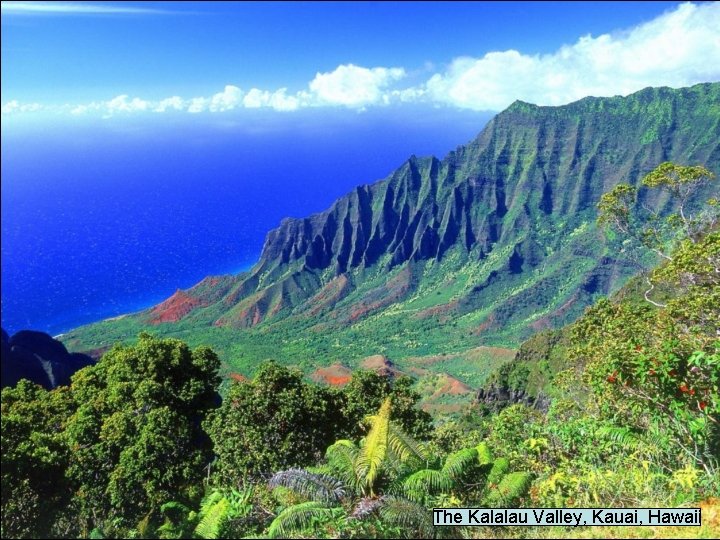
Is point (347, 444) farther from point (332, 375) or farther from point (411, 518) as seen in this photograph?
point (332, 375)

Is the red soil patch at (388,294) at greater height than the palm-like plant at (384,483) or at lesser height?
lesser

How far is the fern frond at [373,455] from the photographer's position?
827cm

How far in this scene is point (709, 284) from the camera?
15805mm

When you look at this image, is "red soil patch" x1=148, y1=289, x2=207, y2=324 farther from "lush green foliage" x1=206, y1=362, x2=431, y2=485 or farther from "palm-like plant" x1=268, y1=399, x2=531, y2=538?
"palm-like plant" x1=268, y1=399, x2=531, y2=538

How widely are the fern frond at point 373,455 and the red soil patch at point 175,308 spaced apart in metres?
75.9

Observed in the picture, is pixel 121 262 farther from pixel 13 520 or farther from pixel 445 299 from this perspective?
pixel 13 520

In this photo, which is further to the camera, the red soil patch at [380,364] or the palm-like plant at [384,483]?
the red soil patch at [380,364]

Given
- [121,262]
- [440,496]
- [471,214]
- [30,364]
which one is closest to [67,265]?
[121,262]

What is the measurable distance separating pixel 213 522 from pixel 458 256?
95.5 meters

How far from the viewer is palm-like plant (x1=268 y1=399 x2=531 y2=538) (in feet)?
24.5

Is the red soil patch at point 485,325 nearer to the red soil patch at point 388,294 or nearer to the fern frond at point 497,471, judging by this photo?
the red soil patch at point 388,294

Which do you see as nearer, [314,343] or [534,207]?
[314,343]

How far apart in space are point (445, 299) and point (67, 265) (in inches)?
3491

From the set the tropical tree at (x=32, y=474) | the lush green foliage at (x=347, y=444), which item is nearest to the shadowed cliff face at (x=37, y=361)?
the tropical tree at (x=32, y=474)
